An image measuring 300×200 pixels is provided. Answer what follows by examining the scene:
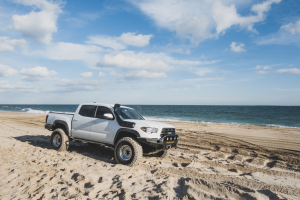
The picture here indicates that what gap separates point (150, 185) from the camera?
4.40 m

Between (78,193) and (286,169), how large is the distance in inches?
232

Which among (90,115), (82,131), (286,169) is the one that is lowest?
(286,169)

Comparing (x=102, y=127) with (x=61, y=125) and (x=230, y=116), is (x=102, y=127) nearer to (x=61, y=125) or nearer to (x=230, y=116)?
(x=61, y=125)

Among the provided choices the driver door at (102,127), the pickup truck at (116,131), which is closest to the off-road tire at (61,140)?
the pickup truck at (116,131)

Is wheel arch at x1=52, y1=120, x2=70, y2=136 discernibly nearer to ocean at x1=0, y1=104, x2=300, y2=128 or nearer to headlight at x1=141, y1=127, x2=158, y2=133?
headlight at x1=141, y1=127, x2=158, y2=133

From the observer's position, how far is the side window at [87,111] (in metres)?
6.91

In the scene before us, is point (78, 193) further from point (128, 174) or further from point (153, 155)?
point (153, 155)

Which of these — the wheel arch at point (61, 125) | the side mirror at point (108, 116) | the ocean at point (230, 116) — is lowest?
the ocean at point (230, 116)

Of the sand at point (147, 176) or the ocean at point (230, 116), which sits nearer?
the sand at point (147, 176)

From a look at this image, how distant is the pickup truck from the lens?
5746mm

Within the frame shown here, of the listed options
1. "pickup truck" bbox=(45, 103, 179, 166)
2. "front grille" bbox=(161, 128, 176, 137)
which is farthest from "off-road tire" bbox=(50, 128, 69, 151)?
"front grille" bbox=(161, 128, 176, 137)

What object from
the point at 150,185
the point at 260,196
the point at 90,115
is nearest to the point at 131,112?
the point at 90,115

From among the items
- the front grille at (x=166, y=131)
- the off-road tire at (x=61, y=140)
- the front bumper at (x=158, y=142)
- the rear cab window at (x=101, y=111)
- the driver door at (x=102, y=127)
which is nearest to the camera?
the front bumper at (x=158, y=142)

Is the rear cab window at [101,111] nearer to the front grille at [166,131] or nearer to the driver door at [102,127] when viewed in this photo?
the driver door at [102,127]
